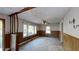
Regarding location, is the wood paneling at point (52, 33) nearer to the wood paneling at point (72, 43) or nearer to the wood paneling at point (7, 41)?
the wood paneling at point (7, 41)

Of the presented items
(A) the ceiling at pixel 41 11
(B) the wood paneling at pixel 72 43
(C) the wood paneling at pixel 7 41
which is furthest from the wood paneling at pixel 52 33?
(B) the wood paneling at pixel 72 43

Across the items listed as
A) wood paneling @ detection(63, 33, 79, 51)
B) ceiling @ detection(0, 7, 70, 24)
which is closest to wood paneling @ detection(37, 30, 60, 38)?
ceiling @ detection(0, 7, 70, 24)

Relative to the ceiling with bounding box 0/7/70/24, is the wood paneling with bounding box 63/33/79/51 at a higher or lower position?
lower

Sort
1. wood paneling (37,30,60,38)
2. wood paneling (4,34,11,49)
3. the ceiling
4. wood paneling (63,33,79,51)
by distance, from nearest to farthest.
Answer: wood paneling (63,33,79,51) < the ceiling < wood paneling (4,34,11,49) < wood paneling (37,30,60,38)

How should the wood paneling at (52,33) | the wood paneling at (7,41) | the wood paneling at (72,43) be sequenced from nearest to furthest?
the wood paneling at (72,43)
the wood paneling at (7,41)
the wood paneling at (52,33)

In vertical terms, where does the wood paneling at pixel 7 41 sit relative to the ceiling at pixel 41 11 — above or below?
below

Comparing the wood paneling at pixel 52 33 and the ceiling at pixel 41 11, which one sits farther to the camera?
the wood paneling at pixel 52 33

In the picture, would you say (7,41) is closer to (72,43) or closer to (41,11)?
(41,11)

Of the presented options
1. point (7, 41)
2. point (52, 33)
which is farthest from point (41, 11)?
point (52, 33)

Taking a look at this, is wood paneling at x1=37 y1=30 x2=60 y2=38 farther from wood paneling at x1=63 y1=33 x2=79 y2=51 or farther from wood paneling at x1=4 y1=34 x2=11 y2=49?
wood paneling at x1=63 y1=33 x2=79 y2=51
